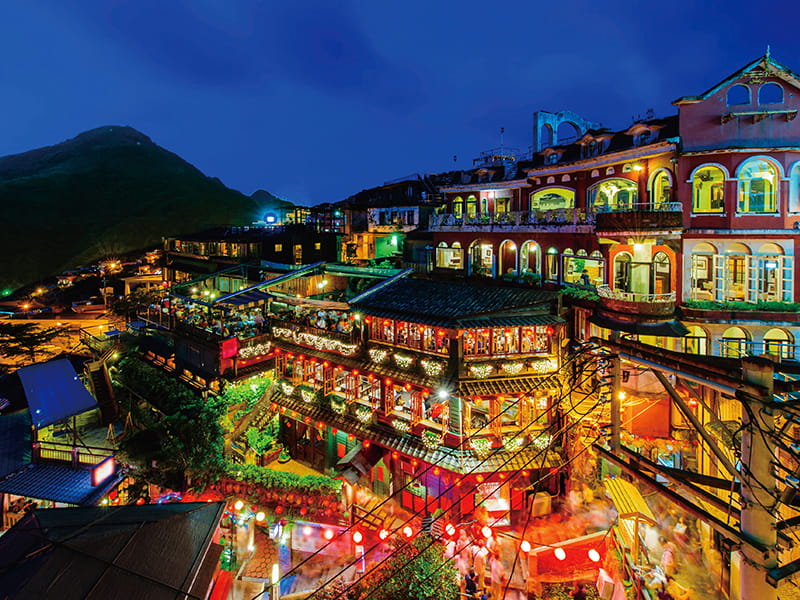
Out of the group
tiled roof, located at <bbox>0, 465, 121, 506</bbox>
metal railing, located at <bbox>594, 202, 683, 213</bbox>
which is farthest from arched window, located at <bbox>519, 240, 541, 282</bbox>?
tiled roof, located at <bbox>0, 465, 121, 506</bbox>

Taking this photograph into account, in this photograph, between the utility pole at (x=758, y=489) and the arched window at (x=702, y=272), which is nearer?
the utility pole at (x=758, y=489)

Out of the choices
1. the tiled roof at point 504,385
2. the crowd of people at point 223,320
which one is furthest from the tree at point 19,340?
the tiled roof at point 504,385

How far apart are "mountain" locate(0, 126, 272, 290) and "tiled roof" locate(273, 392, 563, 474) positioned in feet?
280

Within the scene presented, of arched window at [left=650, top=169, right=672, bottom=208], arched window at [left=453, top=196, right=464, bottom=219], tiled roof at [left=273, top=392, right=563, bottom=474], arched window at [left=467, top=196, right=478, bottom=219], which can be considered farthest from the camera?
arched window at [left=453, top=196, right=464, bottom=219]

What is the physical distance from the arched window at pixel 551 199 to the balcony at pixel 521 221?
344 cm

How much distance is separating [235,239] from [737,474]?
47.1 metres

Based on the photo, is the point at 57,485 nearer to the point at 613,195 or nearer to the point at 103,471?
the point at 103,471

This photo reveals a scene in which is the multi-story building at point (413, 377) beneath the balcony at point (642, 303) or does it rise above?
beneath

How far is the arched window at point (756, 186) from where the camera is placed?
749 inches

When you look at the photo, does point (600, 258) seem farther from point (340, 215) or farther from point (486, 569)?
point (340, 215)

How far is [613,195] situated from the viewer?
85.6ft

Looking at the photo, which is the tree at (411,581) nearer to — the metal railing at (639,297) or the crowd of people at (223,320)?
the metal railing at (639,297)

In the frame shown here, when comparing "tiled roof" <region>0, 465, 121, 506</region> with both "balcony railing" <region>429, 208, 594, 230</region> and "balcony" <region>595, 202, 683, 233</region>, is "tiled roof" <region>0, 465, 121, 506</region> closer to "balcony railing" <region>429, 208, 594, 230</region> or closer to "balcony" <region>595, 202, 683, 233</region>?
"balcony railing" <region>429, 208, 594, 230</region>

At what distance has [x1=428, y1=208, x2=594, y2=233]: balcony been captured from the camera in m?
24.6
